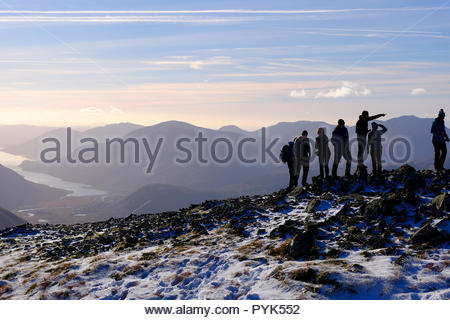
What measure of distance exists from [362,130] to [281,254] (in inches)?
477

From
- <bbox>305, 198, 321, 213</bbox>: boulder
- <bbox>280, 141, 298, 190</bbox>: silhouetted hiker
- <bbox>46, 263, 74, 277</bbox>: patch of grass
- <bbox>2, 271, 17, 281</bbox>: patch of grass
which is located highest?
<bbox>280, 141, 298, 190</bbox>: silhouetted hiker

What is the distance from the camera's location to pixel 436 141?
954 inches

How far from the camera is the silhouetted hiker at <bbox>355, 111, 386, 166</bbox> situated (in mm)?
22581

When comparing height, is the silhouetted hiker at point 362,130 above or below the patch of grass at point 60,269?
above

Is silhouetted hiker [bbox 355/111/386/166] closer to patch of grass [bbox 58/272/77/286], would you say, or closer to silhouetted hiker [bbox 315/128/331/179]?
silhouetted hiker [bbox 315/128/331/179]

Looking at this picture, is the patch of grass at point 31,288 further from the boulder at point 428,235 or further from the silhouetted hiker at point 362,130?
the silhouetted hiker at point 362,130

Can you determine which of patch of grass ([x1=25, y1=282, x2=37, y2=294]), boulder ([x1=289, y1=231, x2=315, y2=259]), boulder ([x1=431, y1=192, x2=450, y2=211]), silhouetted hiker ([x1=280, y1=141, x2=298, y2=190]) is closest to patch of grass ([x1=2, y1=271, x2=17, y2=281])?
patch of grass ([x1=25, y1=282, x2=37, y2=294])

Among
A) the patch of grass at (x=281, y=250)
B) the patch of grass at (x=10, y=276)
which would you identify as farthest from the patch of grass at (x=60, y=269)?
the patch of grass at (x=281, y=250)

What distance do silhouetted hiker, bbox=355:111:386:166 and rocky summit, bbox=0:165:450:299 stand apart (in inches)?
67.2

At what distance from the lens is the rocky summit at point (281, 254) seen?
37.3 ft

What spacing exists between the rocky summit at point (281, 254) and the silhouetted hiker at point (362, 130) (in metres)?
1.71
